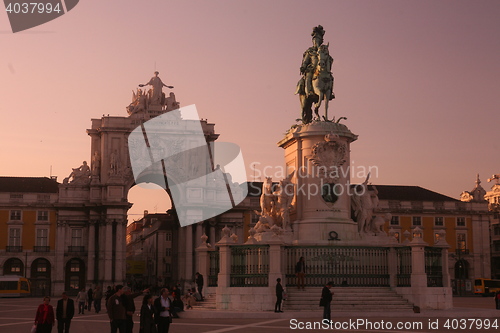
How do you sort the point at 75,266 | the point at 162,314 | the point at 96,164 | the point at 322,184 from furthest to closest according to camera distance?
the point at 75,266 < the point at 96,164 < the point at 322,184 < the point at 162,314

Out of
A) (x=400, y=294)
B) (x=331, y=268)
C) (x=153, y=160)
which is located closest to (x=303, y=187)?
(x=331, y=268)

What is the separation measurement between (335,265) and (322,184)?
9.90 ft

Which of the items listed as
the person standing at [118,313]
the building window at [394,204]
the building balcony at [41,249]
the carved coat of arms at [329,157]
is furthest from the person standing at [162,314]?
the building window at [394,204]

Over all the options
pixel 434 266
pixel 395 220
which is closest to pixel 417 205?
pixel 395 220

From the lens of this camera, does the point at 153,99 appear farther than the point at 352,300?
Yes

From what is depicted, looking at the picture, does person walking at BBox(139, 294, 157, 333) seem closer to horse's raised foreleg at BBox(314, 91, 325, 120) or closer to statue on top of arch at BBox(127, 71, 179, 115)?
horse's raised foreleg at BBox(314, 91, 325, 120)

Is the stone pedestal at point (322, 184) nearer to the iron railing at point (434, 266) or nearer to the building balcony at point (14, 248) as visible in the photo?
the iron railing at point (434, 266)

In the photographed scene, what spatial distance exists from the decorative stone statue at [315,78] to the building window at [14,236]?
52.8 metres

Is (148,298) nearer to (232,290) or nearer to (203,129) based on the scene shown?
(232,290)

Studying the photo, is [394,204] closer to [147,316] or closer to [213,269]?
[213,269]

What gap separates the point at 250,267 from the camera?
28047mm

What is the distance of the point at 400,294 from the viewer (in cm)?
2819

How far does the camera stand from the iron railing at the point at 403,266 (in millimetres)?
28375

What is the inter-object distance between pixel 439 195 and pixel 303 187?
63156mm
